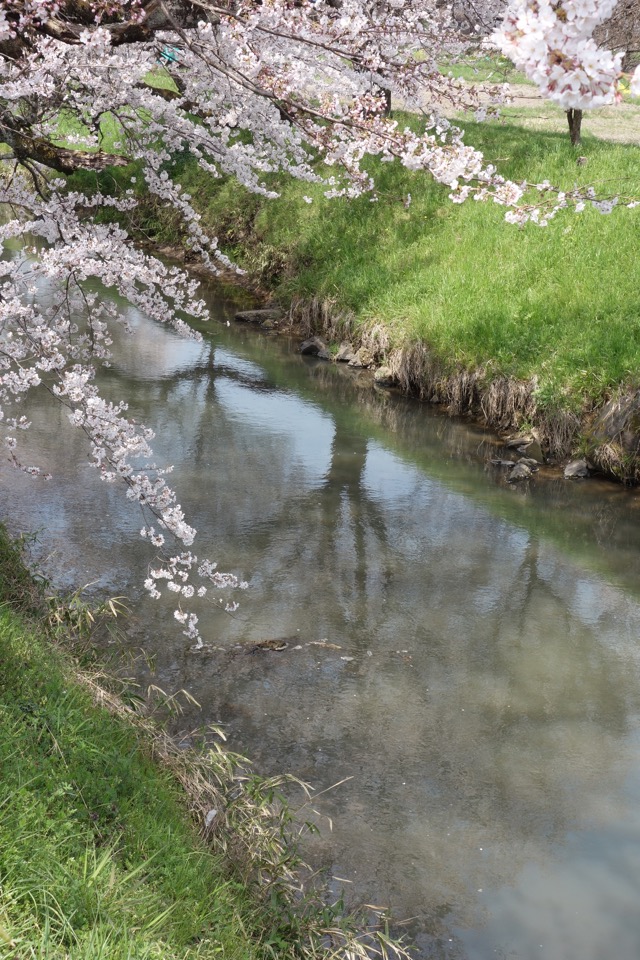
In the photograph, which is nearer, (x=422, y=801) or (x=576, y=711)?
(x=422, y=801)

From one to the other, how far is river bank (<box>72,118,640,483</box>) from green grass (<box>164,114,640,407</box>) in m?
0.02

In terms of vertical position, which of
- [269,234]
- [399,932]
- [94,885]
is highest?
[269,234]

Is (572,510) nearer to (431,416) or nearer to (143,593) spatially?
(431,416)

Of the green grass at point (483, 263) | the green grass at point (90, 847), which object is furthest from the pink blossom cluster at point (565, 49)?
the green grass at point (483, 263)

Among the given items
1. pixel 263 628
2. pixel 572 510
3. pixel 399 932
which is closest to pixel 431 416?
pixel 572 510

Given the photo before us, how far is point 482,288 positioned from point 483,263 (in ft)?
2.34

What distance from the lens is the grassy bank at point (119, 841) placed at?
2729mm

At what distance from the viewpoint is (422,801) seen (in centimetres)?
486

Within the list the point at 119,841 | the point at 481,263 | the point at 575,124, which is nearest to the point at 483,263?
the point at 481,263

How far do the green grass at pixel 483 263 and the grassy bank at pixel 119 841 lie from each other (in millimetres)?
6987

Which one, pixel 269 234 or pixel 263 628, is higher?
pixel 269 234

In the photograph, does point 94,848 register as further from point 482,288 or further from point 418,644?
point 482,288

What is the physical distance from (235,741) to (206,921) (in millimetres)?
1989

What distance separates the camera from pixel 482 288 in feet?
39.5
